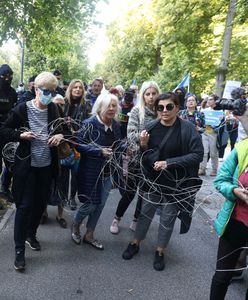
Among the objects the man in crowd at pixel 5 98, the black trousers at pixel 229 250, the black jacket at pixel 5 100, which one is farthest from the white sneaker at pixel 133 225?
the black jacket at pixel 5 100

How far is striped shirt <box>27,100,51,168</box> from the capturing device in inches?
133

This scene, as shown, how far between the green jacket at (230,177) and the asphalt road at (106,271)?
43.1 inches

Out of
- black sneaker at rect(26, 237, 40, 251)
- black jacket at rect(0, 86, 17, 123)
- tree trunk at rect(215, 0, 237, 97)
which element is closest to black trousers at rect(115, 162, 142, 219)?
black sneaker at rect(26, 237, 40, 251)

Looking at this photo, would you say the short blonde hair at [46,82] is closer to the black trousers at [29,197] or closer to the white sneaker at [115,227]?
the black trousers at [29,197]

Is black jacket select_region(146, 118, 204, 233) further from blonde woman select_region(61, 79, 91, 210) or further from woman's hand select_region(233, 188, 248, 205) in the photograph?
blonde woman select_region(61, 79, 91, 210)

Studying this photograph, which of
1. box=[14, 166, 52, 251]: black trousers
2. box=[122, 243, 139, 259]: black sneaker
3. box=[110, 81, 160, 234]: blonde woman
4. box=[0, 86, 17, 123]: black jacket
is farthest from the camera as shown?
box=[0, 86, 17, 123]: black jacket

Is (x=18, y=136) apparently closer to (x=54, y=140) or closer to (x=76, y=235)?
(x=54, y=140)

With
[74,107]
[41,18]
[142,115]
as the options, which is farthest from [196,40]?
[142,115]

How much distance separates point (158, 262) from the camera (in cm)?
368

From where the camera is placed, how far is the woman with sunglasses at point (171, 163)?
3.36 meters

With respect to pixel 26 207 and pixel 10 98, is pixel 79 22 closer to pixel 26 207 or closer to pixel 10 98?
pixel 10 98

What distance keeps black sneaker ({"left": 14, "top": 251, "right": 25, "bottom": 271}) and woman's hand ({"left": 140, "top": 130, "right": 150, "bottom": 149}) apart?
1.64 metres

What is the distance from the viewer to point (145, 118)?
400 centimetres

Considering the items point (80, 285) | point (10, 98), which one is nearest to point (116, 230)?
point (80, 285)
